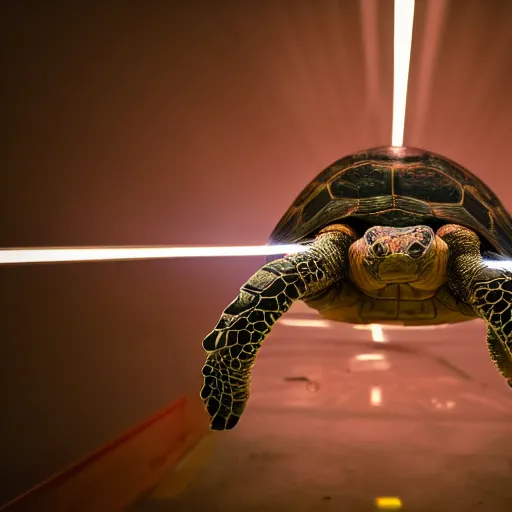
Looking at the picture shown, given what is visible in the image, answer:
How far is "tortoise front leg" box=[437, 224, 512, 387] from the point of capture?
1391mm

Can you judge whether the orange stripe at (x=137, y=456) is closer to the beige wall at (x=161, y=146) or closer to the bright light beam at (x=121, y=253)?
the beige wall at (x=161, y=146)

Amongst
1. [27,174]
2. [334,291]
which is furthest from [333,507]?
[27,174]

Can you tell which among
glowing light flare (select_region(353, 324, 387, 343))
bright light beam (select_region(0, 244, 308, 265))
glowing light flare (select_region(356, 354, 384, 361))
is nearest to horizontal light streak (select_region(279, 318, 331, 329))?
glowing light flare (select_region(353, 324, 387, 343))

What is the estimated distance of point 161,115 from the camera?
7.93 feet

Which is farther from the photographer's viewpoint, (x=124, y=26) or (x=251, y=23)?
(x=251, y=23)

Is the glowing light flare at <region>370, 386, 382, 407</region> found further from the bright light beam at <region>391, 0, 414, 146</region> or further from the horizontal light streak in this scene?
the bright light beam at <region>391, 0, 414, 146</region>

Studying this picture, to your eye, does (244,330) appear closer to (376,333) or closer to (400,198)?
(400,198)

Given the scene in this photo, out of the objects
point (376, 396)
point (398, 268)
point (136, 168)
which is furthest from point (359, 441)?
point (136, 168)

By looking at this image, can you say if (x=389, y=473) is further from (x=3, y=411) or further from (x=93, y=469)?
(x=3, y=411)

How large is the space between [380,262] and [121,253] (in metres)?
1.35

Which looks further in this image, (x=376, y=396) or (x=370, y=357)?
(x=370, y=357)

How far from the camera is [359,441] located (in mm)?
1843

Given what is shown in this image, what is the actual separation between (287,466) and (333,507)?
312mm

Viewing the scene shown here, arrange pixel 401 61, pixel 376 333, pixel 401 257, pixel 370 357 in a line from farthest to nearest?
pixel 376 333 → pixel 370 357 → pixel 401 61 → pixel 401 257
